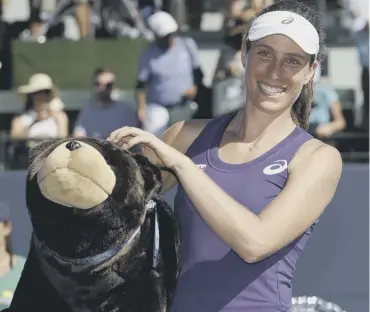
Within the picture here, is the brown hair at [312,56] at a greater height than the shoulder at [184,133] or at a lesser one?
greater

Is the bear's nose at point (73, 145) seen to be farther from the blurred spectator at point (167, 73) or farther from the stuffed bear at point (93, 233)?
the blurred spectator at point (167, 73)

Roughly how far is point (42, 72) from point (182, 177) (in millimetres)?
5049

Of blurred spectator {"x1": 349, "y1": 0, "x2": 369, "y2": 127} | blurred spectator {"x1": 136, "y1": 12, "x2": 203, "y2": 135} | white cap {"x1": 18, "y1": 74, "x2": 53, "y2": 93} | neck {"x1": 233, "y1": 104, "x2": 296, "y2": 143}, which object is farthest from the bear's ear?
blurred spectator {"x1": 349, "y1": 0, "x2": 369, "y2": 127}

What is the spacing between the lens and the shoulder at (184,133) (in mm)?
2275

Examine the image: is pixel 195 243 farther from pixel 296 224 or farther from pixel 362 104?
pixel 362 104

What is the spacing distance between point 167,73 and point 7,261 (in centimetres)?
272

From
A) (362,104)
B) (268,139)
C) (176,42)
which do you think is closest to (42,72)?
(176,42)

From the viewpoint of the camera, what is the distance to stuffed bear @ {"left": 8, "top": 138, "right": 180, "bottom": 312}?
195 cm

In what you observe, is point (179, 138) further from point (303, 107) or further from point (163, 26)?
point (163, 26)

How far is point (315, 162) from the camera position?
2102mm

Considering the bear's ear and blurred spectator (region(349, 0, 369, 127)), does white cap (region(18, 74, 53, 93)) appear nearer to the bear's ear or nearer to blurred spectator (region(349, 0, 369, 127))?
blurred spectator (region(349, 0, 369, 127))

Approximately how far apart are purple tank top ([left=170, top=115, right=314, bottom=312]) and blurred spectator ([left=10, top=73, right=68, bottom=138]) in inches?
144

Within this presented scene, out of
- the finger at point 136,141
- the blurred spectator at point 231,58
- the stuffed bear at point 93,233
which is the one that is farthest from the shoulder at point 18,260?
the blurred spectator at point 231,58

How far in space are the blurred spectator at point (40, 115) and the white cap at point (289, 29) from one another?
143 inches
